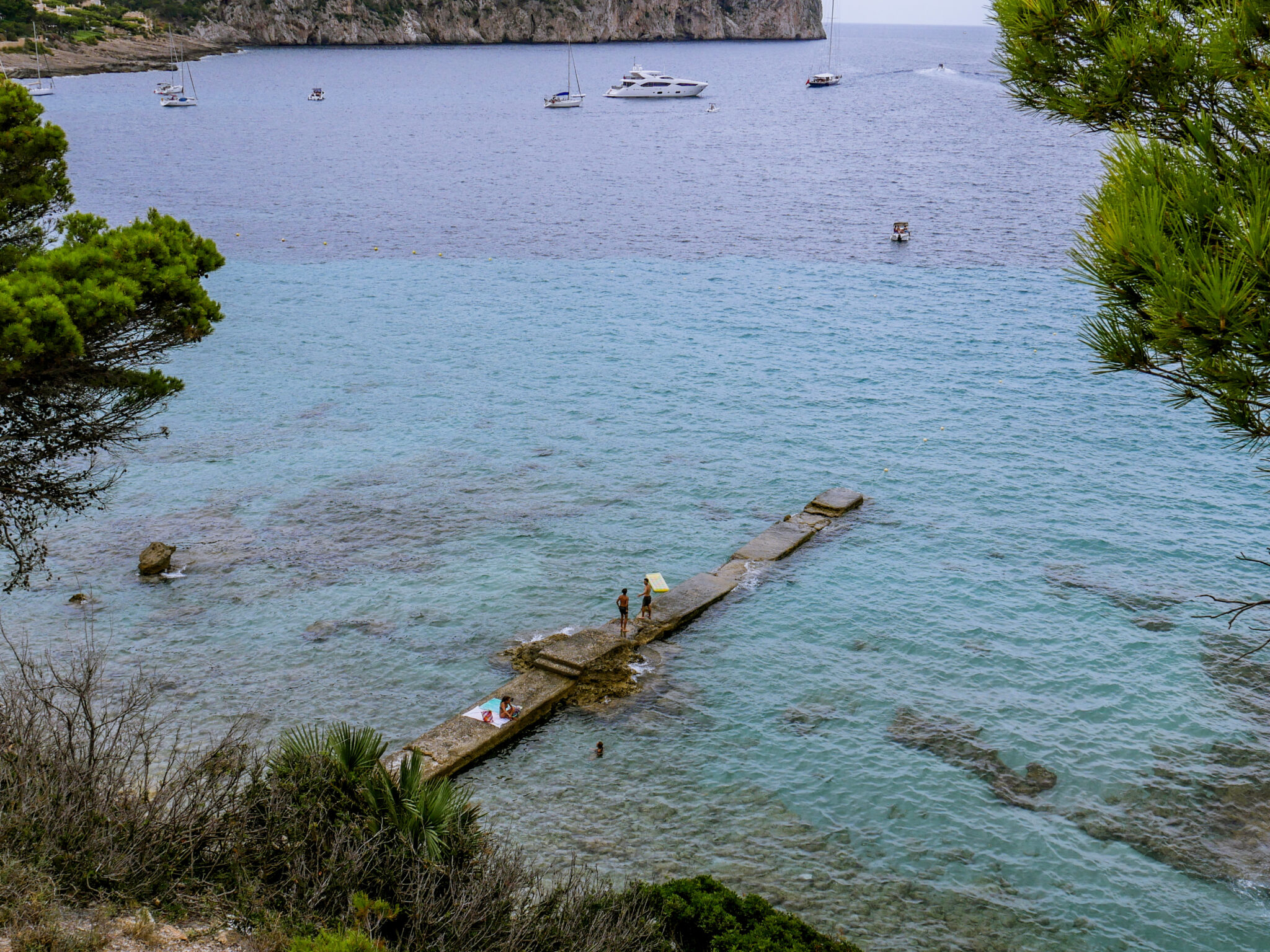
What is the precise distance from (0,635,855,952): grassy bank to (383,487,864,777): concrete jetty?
3117mm

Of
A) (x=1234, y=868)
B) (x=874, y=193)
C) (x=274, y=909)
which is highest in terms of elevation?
(x=874, y=193)

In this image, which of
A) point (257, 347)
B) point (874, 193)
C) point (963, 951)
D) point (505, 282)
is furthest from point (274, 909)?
point (874, 193)

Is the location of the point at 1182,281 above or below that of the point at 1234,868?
above

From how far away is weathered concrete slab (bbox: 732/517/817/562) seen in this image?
2494 cm

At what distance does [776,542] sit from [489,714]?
10.2m

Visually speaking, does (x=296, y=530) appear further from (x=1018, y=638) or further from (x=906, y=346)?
(x=906, y=346)

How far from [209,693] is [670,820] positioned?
9.27 m

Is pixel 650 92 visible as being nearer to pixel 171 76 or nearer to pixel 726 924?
pixel 171 76

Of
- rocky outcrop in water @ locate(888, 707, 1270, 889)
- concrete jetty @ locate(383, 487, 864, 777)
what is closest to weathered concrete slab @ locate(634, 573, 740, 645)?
concrete jetty @ locate(383, 487, 864, 777)

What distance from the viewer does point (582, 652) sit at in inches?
784

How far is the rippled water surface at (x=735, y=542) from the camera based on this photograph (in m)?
16.0

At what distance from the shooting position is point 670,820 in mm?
15984

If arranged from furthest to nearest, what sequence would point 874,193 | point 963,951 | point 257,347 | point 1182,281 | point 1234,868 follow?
1. point 874,193
2. point 257,347
3. point 1234,868
4. point 963,951
5. point 1182,281

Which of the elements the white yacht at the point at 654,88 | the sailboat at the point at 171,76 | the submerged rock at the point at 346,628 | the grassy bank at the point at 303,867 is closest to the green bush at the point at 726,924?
the grassy bank at the point at 303,867
